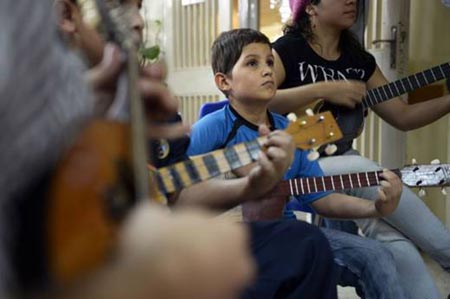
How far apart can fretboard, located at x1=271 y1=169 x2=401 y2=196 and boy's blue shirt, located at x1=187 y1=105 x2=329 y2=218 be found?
0.12 ft

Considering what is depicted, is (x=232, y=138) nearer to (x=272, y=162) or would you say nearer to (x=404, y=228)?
(x=272, y=162)

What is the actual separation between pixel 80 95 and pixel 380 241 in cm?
126

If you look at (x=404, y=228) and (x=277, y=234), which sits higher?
(x=277, y=234)

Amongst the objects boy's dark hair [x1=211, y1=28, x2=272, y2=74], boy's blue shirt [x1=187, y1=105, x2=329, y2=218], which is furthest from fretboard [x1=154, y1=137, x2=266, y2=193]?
boy's dark hair [x1=211, y1=28, x2=272, y2=74]

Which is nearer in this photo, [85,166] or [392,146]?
[85,166]

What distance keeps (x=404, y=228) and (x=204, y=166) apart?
0.70 m

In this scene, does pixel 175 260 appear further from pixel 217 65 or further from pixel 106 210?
pixel 217 65

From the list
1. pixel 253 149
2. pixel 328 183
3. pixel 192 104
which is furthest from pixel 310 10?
pixel 192 104

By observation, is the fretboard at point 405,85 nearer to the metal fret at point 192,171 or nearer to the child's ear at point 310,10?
the child's ear at point 310,10

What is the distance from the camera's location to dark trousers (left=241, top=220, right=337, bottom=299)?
3.35ft

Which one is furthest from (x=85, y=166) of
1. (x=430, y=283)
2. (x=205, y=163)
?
(x=430, y=283)

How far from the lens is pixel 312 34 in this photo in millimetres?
1678

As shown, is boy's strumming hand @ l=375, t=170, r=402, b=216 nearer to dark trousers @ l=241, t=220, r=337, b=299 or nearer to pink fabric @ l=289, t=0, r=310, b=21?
dark trousers @ l=241, t=220, r=337, b=299

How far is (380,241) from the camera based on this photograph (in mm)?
1465
